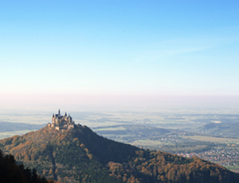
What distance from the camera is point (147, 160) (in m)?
119

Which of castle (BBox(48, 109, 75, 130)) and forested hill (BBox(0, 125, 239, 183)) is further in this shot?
castle (BBox(48, 109, 75, 130))

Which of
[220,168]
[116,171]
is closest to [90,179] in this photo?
[116,171]

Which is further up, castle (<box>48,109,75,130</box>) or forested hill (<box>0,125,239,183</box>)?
castle (<box>48,109,75,130</box>)

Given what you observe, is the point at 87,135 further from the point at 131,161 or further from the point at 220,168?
the point at 220,168

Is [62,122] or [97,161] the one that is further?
[62,122]

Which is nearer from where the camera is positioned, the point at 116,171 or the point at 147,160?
the point at 116,171

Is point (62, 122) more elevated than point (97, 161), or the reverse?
point (62, 122)

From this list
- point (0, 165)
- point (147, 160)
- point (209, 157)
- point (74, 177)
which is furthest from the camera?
point (209, 157)

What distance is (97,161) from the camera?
349 ft

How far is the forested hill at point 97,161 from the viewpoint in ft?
322

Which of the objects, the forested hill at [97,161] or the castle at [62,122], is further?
the castle at [62,122]

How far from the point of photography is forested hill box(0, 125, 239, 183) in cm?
9812

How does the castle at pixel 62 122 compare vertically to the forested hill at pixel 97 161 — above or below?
above

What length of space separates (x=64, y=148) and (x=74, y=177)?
19.7 m
